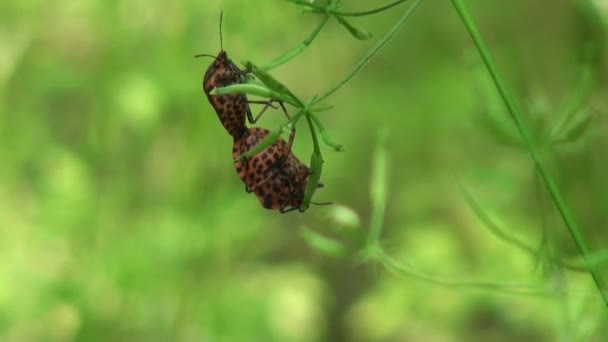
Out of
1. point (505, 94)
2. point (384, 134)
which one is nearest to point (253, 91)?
point (505, 94)

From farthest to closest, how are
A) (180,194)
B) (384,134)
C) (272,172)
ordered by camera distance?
(180,194) < (384,134) < (272,172)

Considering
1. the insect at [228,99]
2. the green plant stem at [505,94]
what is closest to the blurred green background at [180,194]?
the insect at [228,99]

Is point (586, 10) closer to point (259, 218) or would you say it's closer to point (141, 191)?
point (259, 218)

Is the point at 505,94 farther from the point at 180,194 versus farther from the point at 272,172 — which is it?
the point at 180,194

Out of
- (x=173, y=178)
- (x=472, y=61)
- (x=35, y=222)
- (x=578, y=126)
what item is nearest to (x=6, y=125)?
(x=35, y=222)

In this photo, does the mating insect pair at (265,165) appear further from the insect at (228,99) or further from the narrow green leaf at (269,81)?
the narrow green leaf at (269,81)

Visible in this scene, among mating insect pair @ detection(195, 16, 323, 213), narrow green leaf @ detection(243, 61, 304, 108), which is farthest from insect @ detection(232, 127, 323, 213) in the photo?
narrow green leaf @ detection(243, 61, 304, 108)

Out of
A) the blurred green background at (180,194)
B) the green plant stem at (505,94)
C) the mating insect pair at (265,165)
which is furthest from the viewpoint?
the blurred green background at (180,194)

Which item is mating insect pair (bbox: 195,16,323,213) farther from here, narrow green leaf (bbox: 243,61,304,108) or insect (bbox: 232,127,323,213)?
narrow green leaf (bbox: 243,61,304,108)
